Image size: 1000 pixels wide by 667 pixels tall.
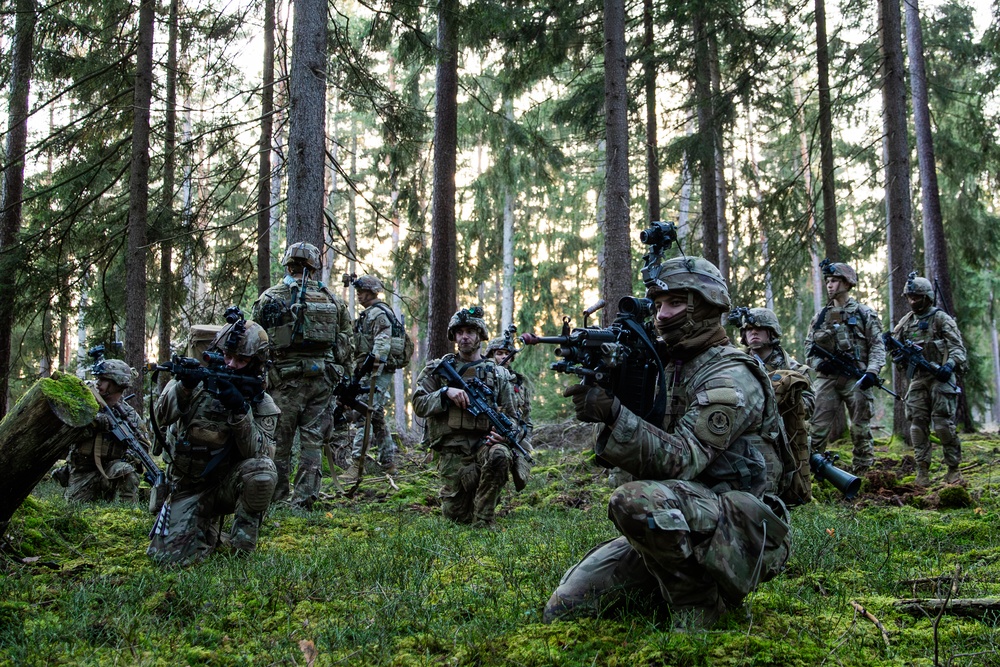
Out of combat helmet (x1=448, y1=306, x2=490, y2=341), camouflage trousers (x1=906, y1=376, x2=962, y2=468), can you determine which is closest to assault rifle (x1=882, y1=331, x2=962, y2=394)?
A: camouflage trousers (x1=906, y1=376, x2=962, y2=468)

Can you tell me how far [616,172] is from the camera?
30.7 feet

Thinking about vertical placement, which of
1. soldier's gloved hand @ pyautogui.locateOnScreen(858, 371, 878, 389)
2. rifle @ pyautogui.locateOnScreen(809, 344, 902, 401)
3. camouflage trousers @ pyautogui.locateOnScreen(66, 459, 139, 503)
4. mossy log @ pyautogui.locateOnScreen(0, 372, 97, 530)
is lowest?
camouflage trousers @ pyautogui.locateOnScreen(66, 459, 139, 503)

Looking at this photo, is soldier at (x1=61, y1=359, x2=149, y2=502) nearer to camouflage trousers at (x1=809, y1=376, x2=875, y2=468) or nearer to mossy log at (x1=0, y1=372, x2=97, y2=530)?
mossy log at (x1=0, y1=372, x2=97, y2=530)

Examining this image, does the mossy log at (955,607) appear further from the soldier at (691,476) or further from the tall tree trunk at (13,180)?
the tall tree trunk at (13,180)

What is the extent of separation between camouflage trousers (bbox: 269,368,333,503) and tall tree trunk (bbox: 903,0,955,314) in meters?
10.9

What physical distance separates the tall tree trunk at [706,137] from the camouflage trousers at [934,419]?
17.1 ft

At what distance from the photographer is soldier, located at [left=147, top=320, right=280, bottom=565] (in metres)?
5.35

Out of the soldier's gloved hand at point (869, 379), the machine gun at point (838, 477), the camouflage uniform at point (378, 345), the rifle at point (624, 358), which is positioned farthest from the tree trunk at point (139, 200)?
the soldier's gloved hand at point (869, 379)

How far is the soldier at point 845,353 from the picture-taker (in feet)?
30.2

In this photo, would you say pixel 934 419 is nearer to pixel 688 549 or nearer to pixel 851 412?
pixel 851 412

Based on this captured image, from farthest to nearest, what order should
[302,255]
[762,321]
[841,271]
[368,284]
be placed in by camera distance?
[368,284], [841,271], [762,321], [302,255]

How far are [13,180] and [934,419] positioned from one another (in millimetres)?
13938

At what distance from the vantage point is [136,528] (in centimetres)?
614

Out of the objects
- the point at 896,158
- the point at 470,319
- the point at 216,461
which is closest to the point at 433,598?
the point at 216,461
